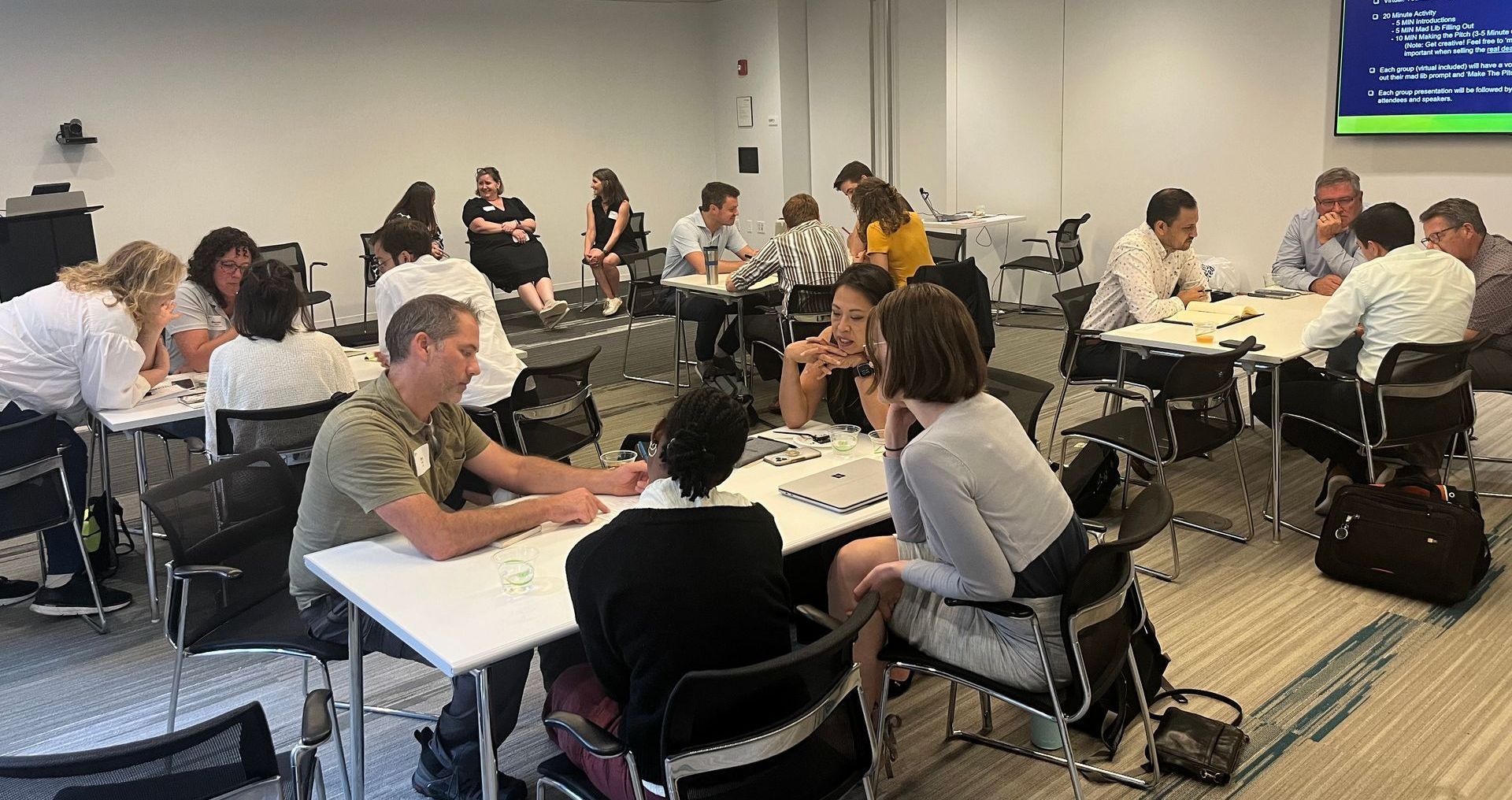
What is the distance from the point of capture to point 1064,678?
261 cm

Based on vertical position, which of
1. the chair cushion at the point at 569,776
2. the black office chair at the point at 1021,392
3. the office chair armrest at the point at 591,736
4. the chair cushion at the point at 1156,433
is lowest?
the chair cushion at the point at 569,776

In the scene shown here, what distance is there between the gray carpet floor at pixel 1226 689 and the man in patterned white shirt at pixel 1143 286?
2.69 ft

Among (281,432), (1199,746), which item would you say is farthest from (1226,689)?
(281,432)

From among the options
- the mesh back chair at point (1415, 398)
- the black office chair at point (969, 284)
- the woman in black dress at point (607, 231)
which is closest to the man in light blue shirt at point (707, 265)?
the black office chair at point (969, 284)

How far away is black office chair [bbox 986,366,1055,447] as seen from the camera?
3.63 meters

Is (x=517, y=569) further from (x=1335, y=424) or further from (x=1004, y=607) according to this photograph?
(x=1335, y=424)

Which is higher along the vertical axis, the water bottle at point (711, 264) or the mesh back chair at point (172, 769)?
the water bottle at point (711, 264)

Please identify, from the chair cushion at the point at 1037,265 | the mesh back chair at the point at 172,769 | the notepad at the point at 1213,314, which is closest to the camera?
the mesh back chair at the point at 172,769

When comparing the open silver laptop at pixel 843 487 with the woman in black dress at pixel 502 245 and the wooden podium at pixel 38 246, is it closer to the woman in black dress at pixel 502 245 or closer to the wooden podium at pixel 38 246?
the wooden podium at pixel 38 246

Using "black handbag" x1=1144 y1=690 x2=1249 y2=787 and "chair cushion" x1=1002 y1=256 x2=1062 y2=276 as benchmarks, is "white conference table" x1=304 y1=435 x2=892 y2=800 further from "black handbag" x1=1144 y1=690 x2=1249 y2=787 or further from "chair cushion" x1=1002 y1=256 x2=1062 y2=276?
"chair cushion" x1=1002 y1=256 x2=1062 y2=276

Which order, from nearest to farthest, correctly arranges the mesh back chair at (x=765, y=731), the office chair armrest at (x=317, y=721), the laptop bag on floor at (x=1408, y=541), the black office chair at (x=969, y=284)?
1. the mesh back chair at (x=765, y=731)
2. the office chair armrest at (x=317, y=721)
3. the laptop bag on floor at (x=1408, y=541)
4. the black office chair at (x=969, y=284)

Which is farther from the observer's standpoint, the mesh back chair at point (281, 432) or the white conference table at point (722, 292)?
the white conference table at point (722, 292)

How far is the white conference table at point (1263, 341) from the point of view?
4.58 m

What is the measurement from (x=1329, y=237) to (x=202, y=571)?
5.60m
